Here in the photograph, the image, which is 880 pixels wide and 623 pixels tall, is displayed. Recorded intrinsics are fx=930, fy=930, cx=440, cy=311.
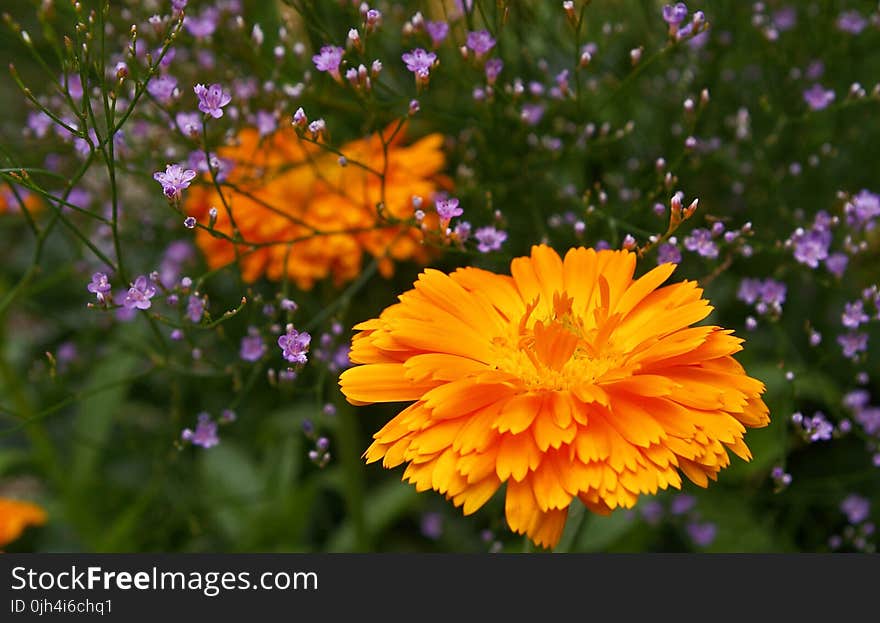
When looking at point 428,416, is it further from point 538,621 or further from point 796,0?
point 796,0

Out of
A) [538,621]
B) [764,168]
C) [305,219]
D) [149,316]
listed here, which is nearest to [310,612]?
[538,621]

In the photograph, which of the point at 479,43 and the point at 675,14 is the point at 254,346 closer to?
the point at 479,43

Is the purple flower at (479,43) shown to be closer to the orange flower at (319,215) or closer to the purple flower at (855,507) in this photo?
the orange flower at (319,215)

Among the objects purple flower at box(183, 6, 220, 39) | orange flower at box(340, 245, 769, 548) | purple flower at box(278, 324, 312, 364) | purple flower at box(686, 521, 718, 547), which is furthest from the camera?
purple flower at box(686, 521, 718, 547)

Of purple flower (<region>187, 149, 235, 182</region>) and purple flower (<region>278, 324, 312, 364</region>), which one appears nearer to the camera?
purple flower (<region>278, 324, 312, 364</region>)

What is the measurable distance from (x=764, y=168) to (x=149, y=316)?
0.70 meters

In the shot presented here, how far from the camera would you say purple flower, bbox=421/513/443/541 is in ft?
4.08

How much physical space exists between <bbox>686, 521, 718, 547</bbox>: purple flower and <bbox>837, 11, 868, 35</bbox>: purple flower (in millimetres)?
592

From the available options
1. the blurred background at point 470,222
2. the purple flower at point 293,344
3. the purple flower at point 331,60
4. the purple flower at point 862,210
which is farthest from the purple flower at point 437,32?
the purple flower at point 862,210

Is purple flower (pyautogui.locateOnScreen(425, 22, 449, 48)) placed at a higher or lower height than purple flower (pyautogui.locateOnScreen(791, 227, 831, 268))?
higher

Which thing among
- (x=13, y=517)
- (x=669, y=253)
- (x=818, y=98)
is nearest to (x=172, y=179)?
(x=669, y=253)

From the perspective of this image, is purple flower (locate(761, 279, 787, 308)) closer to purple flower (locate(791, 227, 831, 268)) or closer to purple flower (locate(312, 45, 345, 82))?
purple flower (locate(791, 227, 831, 268))

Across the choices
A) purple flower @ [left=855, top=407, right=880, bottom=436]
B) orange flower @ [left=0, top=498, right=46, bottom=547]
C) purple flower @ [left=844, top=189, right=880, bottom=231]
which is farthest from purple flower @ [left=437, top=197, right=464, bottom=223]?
orange flower @ [left=0, top=498, right=46, bottom=547]

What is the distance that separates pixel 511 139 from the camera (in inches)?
40.0
